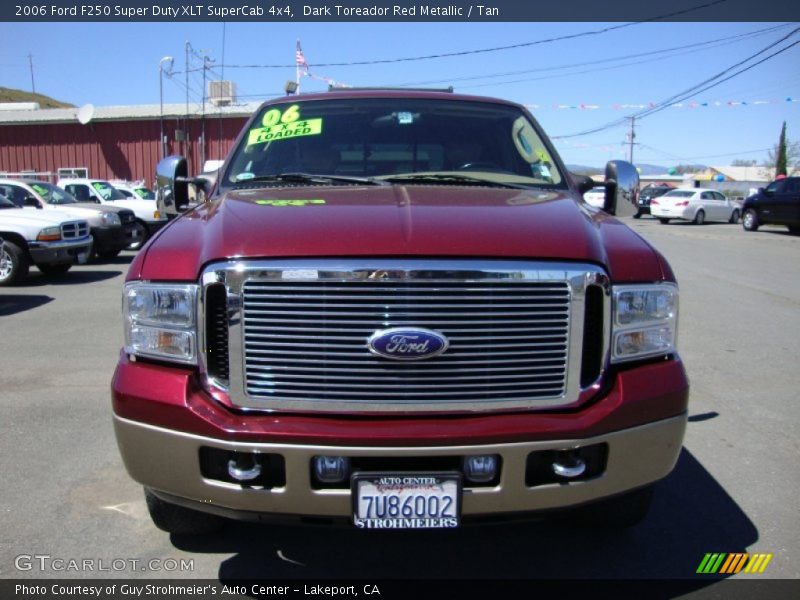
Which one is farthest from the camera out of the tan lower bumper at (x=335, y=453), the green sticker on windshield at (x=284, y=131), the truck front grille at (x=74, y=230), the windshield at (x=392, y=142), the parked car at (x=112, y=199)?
the parked car at (x=112, y=199)

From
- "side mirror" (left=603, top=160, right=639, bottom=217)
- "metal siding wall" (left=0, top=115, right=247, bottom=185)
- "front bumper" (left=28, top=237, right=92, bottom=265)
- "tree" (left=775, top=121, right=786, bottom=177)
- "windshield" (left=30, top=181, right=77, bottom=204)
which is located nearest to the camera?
"side mirror" (left=603, top=160, right=639, bottom=217)

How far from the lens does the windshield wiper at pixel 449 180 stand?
11.4ft

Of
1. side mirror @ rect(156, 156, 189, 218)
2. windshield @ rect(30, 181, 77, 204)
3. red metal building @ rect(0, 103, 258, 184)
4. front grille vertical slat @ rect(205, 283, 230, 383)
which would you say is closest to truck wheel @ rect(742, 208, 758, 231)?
red metal building @ rect(0, 103, 258, 184)

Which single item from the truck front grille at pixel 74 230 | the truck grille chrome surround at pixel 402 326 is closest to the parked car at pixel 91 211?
the truck front grille at pixel 74 230

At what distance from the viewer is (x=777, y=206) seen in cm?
2355

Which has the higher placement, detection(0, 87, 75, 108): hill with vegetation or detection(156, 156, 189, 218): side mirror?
detection(0, 87, 75, 108): hill with vegetation

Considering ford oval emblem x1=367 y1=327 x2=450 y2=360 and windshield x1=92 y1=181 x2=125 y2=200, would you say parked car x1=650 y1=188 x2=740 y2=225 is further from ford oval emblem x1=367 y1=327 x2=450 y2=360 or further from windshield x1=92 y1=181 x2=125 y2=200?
ford oval emblem x1=367 y1=327 x2=450 y2=360

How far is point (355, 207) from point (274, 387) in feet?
2.51

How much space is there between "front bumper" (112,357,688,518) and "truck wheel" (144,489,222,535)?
17.5 inches

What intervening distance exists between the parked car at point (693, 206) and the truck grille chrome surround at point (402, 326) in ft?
95.9

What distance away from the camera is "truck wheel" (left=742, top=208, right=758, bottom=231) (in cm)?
2497

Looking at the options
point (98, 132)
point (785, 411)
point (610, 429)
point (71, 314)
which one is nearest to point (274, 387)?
point (610, 429)

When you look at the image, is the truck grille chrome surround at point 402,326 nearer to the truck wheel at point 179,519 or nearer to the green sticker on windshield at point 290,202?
the green sticker on windshield at point 290,202

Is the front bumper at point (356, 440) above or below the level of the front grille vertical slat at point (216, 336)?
below
